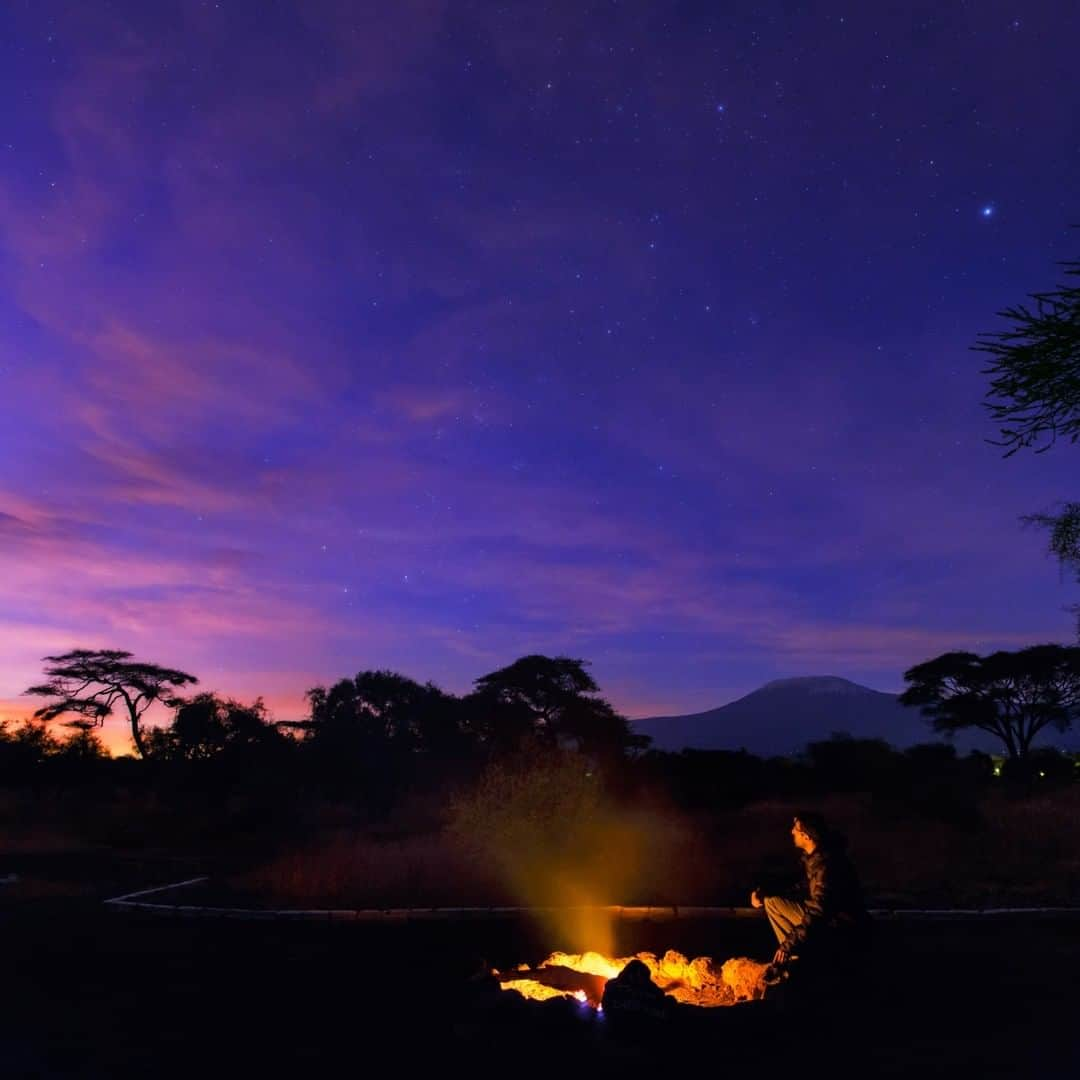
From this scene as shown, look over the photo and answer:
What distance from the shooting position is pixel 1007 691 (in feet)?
168

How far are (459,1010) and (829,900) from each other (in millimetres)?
3479

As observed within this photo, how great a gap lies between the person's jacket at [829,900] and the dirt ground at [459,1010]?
0.55 metres

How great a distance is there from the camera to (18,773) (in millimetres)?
41688

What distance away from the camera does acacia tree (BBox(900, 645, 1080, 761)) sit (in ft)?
165

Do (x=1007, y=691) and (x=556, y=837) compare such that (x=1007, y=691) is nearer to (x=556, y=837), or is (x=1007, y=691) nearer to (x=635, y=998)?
(x=556, y=837)

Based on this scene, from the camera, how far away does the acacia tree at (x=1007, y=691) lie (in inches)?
1975

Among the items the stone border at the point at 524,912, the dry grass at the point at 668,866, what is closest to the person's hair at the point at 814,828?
the stone border at the point at 524,912

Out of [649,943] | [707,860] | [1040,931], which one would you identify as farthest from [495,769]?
[1040,931]

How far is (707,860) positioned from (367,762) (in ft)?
67.1

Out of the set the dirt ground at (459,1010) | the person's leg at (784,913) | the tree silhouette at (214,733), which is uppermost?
the tree silhouette at (214,733)

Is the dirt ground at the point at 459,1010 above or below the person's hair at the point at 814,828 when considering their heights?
below

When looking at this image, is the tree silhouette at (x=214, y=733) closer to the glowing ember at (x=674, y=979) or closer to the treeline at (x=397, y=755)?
the treeline at (x=397, y=755)

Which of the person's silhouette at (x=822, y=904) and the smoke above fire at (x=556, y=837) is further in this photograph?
the smoke above fire at (x=556, y=837)

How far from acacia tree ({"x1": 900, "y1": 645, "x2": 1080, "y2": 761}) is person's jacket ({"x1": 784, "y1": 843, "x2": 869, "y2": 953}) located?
47781 millimetres
